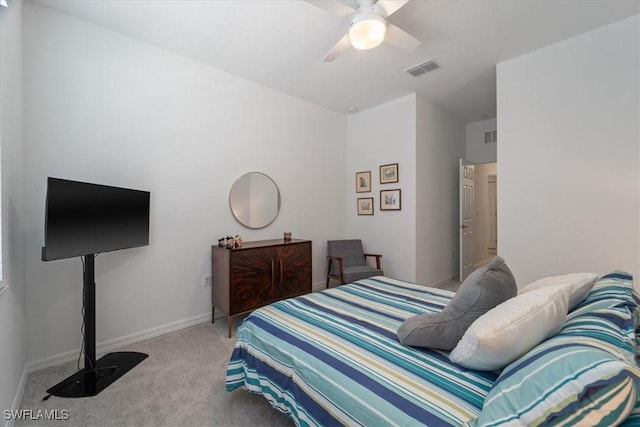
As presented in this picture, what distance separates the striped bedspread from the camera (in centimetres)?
102

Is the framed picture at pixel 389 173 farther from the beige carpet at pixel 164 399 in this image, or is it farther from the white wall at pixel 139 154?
the beige carpet at pixel 164 399

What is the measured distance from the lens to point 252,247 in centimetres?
300

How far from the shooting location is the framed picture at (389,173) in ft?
13.7

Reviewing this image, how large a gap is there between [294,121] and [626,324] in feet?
12.5

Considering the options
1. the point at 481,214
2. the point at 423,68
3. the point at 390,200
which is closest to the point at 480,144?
the point at 481,214

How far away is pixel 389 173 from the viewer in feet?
13.9

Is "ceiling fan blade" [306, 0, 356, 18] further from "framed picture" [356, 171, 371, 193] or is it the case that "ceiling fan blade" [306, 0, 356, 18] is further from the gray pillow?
"framed picture" [356, 171, 371, 193]

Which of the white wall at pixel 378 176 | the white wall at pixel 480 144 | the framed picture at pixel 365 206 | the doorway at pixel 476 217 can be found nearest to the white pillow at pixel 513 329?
the white wall at pixel 378 176

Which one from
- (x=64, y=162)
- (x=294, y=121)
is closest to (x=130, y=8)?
(x=64, y=162)

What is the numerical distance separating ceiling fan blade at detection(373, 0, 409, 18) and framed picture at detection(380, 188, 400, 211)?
2553 millimetres

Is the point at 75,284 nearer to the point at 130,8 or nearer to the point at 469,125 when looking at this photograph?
the point at 130,8

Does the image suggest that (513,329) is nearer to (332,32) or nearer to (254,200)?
(332,32)

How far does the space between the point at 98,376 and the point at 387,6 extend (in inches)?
136

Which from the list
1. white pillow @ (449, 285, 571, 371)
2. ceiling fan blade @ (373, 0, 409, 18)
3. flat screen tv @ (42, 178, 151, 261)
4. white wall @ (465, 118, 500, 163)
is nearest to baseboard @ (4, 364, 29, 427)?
flat screen tv @ (42, 178, 151, 261)
